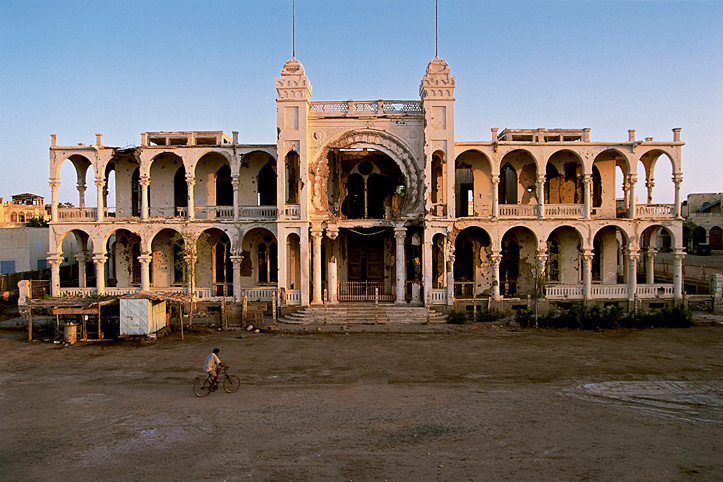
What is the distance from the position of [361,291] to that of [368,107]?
10.0 m

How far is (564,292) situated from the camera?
2488 centimetres

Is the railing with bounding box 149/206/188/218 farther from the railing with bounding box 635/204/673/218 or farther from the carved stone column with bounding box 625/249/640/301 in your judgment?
the railing with bounding box 635/204/673/218

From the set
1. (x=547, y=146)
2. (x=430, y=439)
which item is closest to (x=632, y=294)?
(x=547, y=146)

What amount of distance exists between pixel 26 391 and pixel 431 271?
1735 centimetres

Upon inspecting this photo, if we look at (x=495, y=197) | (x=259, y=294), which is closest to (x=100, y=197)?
(x=259, y=294)

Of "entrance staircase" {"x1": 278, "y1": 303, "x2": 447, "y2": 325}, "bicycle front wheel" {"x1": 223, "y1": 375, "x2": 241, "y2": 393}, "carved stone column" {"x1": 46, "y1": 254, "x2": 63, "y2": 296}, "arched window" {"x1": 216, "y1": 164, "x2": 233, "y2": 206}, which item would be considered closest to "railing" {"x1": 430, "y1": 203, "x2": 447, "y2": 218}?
"entrance staircase" {"x1": 278, "y1": 303, "x2": 447, "y2": 325}

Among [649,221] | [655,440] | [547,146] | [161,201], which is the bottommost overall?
[655,440]

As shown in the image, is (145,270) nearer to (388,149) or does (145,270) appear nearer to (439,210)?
(388,149)

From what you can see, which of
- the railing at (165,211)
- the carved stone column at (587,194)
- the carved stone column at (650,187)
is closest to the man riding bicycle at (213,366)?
the railing at (165,211)

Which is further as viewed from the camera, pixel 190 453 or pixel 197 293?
pixel 197 293

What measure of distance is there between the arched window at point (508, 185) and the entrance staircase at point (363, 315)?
8.85 metres

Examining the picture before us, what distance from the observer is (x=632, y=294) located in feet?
81.3

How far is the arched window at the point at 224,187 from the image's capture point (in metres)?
27.4

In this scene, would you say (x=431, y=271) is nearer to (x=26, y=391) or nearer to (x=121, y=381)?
→ (x=121, y=381)
